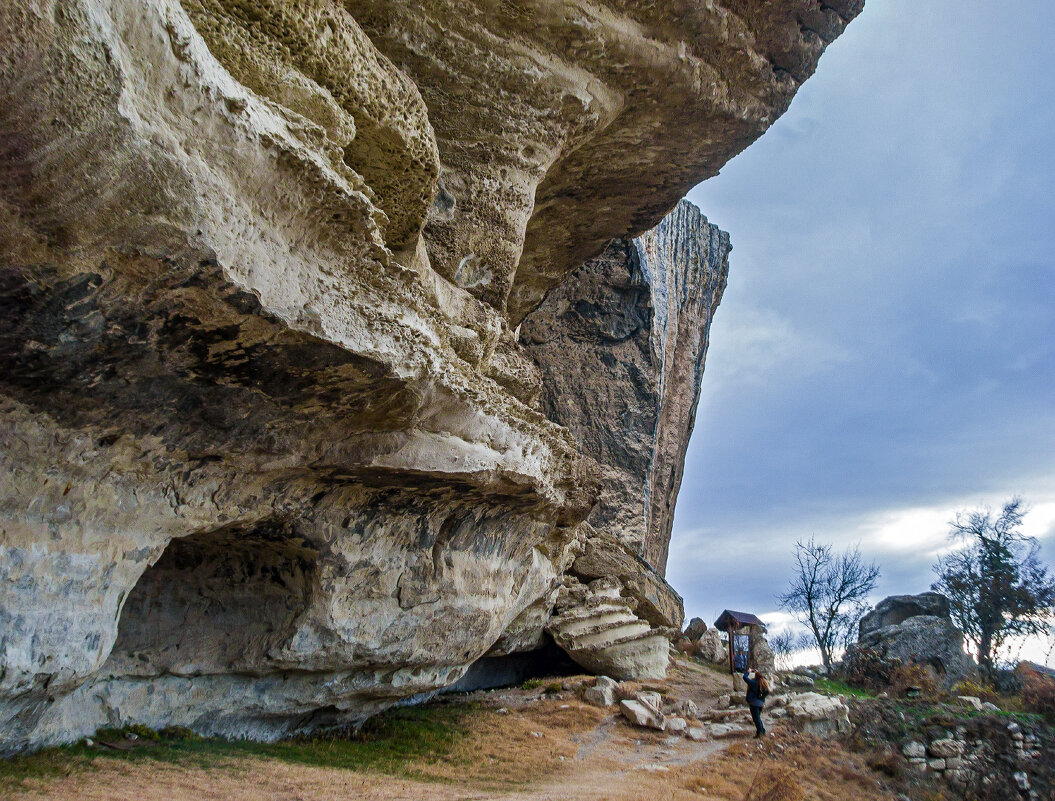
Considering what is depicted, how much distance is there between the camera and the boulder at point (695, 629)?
20.5 meters

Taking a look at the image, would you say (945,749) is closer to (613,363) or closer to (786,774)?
(786,774)

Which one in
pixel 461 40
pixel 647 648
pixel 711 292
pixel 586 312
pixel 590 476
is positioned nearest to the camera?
pixel 461 40

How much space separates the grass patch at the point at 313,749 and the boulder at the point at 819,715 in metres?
5.10

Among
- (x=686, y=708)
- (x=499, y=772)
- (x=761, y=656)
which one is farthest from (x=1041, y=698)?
(x=499, y=772)

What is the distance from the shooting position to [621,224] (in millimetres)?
9469

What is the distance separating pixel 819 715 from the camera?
9766mm

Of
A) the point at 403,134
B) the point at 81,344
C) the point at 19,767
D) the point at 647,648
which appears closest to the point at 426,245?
the point at 403,134

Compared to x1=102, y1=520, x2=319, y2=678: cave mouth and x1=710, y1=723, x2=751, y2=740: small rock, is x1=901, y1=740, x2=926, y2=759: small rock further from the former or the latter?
x1=102, y1=520, x2=319, y2=678: cave mouth

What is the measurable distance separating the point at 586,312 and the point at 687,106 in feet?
30.9

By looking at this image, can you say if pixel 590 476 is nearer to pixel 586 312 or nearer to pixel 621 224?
pixel 621 224

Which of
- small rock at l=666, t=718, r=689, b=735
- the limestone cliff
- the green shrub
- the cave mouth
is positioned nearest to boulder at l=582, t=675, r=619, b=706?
small rock at l=666, t=718, r=689, b=735

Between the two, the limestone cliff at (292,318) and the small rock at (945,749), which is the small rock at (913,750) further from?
the limestone cliff at (292,318)

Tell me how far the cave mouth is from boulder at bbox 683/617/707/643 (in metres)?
16.9

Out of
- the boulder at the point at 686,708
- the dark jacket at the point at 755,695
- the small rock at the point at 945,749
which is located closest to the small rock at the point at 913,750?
the small rock at the point at 945,749
